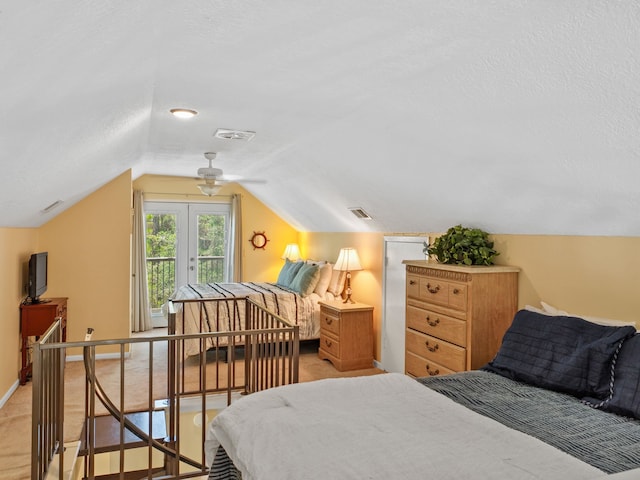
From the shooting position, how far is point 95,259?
18.2ft

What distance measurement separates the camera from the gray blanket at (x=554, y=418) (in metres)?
1.83

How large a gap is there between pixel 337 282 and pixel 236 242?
225 cm

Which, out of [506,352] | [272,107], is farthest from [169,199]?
[506,352]

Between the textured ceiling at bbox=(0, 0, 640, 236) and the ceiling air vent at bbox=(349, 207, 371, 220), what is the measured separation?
2.75 feet

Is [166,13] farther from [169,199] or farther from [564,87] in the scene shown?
[169,199]

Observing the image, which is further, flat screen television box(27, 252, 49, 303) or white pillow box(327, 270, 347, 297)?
white pillow box(327, 270, 347, 297)

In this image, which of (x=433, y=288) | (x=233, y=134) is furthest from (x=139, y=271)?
(x=433, y=288)

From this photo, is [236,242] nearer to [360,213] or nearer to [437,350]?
[360,213]

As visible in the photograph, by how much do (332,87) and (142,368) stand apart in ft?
13.2

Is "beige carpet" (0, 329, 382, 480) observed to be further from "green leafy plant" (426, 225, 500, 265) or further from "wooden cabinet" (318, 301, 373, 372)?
"green leafy plant" (426, 225, 500, 265)

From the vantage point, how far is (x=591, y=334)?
2.49 meters

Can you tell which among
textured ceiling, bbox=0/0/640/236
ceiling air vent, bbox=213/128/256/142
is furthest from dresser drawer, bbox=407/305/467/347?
ceiling air vent, bbox=213/128/256/142

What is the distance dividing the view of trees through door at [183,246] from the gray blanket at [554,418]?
217 inches

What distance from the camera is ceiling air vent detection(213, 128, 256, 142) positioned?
3735 mm
